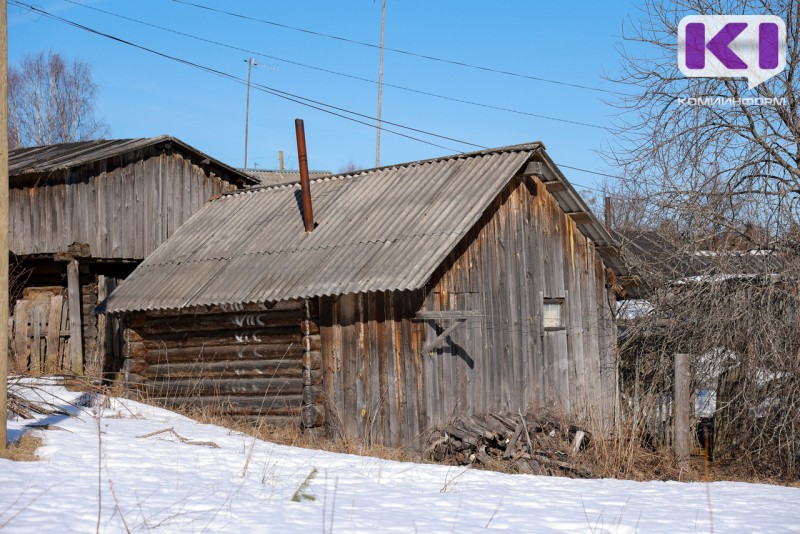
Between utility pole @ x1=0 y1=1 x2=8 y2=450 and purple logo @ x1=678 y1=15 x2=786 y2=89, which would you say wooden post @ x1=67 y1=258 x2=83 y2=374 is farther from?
purple logo @ x1=678 y1=15 x2=786 y2=89

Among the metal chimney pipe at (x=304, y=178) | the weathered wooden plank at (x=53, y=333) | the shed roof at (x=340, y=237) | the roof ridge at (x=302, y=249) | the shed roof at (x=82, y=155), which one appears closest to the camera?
the shed roof at (x=340, y=237)

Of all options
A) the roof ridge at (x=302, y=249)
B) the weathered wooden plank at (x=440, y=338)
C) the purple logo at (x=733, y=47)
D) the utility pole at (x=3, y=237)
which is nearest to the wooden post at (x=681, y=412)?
the weathered wooden plank at (x=440, y=338)

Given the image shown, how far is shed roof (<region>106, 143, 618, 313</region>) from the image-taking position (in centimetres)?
1327

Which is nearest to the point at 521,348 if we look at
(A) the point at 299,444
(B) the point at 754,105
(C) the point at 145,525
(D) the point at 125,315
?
(A) the point at 299,444

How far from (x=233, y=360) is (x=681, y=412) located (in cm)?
723

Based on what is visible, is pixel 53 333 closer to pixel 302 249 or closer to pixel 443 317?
pixel 302 249

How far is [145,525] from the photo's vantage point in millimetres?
6742

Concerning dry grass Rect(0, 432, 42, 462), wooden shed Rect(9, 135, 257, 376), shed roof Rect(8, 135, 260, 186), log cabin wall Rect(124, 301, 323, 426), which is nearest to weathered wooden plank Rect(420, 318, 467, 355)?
log cabin wall Rect(124, 301, 323, 426)

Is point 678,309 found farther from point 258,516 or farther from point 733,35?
point 258,516

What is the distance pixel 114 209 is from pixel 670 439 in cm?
1238

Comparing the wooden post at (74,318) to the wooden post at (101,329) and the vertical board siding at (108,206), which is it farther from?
the wooden post at (101,329)

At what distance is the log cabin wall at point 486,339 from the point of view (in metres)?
13.1

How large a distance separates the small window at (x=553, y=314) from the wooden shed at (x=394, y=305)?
31mm

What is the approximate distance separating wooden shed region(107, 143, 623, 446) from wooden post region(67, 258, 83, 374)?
2.33m
